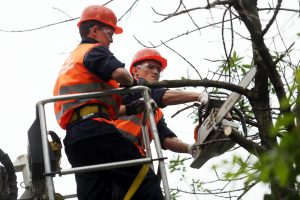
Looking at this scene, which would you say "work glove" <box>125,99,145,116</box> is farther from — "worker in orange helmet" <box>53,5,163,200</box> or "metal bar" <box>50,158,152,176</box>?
"metal bar" <box>50,158,152,176</box>

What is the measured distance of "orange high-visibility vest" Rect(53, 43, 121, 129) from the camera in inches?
150

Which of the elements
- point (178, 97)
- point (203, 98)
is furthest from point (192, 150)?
point (203, 98)

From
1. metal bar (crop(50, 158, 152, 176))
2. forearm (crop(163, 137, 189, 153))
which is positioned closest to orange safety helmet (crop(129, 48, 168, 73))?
forearm (crop(163, 137, 189, 153))

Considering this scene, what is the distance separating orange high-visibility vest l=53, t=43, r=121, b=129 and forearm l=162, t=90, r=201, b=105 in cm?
54

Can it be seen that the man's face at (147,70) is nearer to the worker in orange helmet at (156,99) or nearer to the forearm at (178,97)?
the worker in orange helmet at (156,99)

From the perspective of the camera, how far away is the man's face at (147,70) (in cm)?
509

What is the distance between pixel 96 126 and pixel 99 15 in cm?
104

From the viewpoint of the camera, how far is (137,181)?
362 cm

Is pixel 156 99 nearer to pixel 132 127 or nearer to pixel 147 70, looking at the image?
pixel 132 127

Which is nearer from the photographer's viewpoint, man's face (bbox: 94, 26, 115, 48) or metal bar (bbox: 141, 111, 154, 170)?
metal bar (bbox: 141, 111, 154, 170)

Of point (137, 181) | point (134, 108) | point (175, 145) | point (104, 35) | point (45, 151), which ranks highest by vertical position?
point (104, 35)

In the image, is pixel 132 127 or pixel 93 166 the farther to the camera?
pixel 132 127

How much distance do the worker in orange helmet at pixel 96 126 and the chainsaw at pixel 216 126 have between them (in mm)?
440

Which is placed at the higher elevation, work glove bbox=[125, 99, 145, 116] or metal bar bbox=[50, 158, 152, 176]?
work glove bbox=[125, 99, 145, 116]
